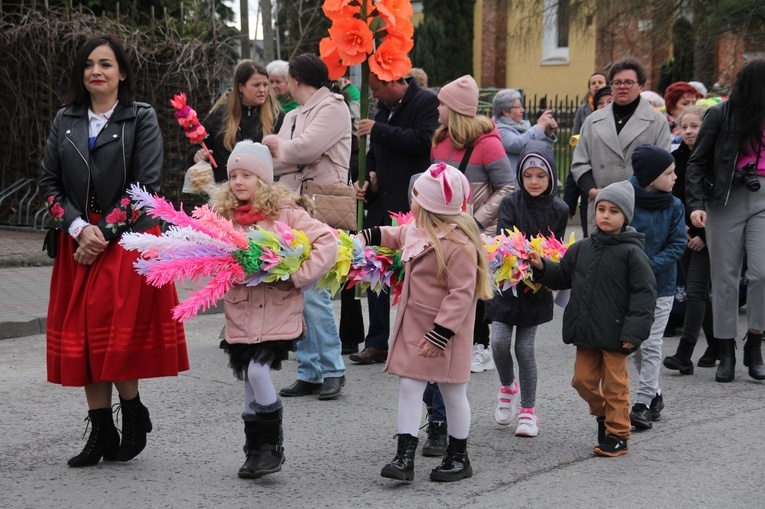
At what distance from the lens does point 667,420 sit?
21.4 feet

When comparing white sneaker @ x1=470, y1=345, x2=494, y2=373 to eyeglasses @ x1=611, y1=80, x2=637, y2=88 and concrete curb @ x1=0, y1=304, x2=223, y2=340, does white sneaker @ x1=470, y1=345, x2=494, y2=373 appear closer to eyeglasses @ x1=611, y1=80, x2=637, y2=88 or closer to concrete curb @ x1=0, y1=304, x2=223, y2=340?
eyeglasses @ x1=611, y1=80, x2=637, y2=88

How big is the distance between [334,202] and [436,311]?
210 centimetres

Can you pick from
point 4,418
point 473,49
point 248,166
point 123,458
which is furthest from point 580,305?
point 473,49

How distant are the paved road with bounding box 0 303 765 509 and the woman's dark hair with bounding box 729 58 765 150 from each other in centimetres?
168

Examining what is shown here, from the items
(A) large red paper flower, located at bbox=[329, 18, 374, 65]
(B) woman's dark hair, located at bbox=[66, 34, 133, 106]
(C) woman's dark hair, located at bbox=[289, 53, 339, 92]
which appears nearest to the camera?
(B) woman's dark hair, located at bbox=[66, 34, 133, 106]

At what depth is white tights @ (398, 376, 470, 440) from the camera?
514cm

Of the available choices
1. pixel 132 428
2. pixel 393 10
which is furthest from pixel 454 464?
pixel 393 10

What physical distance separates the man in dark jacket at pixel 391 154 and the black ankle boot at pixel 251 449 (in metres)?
2.59

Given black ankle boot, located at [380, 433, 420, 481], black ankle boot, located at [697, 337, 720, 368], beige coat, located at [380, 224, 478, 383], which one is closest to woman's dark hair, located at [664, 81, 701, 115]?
black ankle boot, located at [697, 337, 720, 368]

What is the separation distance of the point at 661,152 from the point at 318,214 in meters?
2.14

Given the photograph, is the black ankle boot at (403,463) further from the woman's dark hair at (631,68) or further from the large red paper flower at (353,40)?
the woman's dark hair at (631,68)

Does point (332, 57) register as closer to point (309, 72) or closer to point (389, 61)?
point (389, 61)

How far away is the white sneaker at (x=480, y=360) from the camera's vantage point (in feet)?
25.6

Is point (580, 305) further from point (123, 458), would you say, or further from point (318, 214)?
point (123, 458)
